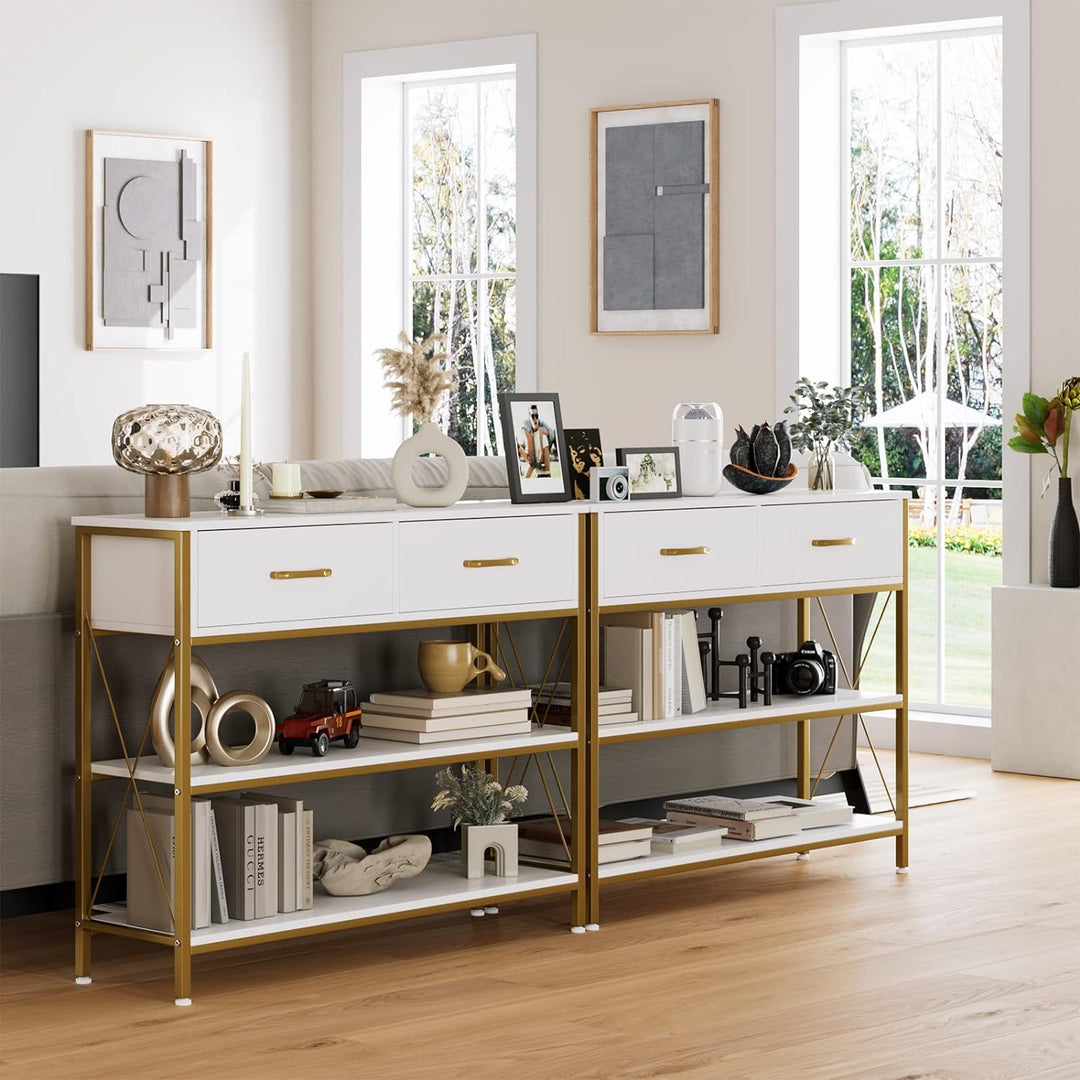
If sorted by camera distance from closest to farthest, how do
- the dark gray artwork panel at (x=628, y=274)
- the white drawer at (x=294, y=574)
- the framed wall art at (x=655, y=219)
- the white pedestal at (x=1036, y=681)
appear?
1. the white drawer at (x=294, y=574)
2. the white pedestal at (x=1036, y=681)
3. the framed wall art at (x=655, y=219)
4. the dark gray artwork panel at (x=628, y=274)

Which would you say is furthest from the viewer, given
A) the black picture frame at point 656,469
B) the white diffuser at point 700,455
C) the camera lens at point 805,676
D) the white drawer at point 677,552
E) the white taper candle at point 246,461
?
the camera lens at point 805,676

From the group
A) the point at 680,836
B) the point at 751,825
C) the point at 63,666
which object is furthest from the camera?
the point at 751,825

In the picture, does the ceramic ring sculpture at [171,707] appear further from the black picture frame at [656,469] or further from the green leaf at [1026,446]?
the green leaf at [1026,446]

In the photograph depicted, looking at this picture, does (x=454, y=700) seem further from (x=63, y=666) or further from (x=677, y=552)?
(x=63, y=666)

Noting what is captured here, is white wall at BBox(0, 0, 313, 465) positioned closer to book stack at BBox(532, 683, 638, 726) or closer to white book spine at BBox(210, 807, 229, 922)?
book stack at BBox(532, 683, 638, 726)

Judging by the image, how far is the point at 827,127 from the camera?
23.8 ft

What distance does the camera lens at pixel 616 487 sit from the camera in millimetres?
4410

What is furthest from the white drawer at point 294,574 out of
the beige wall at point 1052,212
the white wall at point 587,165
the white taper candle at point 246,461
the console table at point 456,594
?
the white wall at point 587,165

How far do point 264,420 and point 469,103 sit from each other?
5.18 ft

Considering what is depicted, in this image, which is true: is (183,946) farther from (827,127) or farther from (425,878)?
(827,127)

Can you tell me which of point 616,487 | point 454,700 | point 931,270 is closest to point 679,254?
point 931,270

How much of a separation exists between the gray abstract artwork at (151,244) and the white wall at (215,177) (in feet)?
0.38

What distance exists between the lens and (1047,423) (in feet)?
20.8

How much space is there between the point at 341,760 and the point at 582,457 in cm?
99
